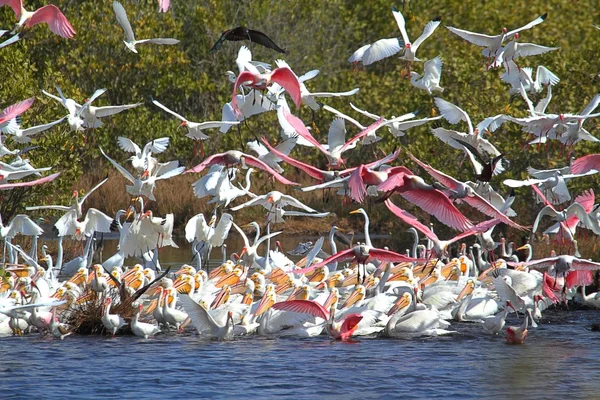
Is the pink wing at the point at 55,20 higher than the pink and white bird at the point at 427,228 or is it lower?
higher

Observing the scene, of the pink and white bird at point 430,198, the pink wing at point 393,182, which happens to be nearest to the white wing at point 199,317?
the pink and white bird at point 430,198

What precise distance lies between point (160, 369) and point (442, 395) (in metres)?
3.11

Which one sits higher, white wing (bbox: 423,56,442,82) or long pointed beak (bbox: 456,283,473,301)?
white wing (bbox: 423,56,442,82)

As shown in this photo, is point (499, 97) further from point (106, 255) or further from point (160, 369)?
point (160, 369)

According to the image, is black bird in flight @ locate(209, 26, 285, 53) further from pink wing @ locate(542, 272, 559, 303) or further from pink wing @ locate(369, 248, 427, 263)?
pink wing @ locate(542, 272, 559, 303)

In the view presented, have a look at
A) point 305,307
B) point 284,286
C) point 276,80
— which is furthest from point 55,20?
point 284,286

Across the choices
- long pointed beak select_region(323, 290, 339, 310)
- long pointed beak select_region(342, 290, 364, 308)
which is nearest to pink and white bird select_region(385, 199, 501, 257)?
long pointed beak select_region(323, 290, 339, 310)

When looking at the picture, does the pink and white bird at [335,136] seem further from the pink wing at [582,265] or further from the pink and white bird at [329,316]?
the pink wing at [582,265]

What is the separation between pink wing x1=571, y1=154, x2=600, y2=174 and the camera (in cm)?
1523

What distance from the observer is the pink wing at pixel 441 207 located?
12.3 metres

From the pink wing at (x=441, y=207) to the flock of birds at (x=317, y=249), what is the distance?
17mm

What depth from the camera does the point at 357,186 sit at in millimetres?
11172

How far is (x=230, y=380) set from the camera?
39.8ft

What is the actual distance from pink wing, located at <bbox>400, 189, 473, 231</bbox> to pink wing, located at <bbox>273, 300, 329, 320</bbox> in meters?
2.28
